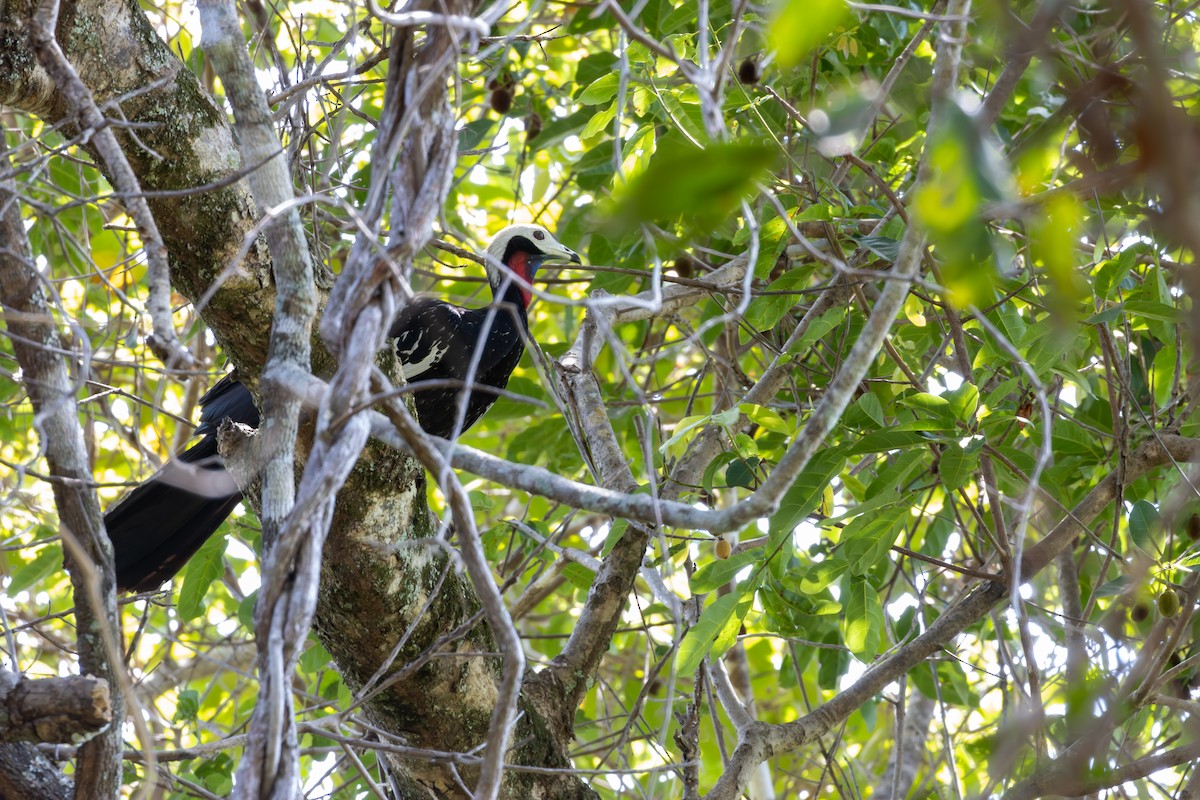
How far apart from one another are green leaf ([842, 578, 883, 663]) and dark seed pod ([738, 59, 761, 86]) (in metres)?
1.14

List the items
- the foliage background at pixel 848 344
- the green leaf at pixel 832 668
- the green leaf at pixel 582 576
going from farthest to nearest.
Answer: the green leaf at pixel 832 668 < the green leaf at pixel 582 576 < the foliage background at pixel 848 344

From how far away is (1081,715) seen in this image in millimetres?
897

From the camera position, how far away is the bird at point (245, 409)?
9.48 feet

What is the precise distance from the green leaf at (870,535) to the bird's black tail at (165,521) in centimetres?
148

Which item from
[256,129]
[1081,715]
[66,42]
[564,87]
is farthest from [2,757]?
[564,87]

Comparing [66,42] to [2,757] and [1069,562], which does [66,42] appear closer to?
[2,757]

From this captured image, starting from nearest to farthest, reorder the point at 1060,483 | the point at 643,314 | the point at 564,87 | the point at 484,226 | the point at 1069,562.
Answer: the point at 1060,483 < the point at 643,314 < the point at 1069,562 < the point at 564,87 < the point at 484,226

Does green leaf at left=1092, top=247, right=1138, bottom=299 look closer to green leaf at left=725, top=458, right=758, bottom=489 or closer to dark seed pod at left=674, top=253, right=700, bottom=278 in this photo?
green leaf at left=725, top=458, right=758, bottom=489

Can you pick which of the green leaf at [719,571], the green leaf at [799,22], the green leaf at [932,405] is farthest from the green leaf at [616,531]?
the green leaf at [799,22]

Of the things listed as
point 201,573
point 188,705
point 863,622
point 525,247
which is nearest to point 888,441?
point 863,622

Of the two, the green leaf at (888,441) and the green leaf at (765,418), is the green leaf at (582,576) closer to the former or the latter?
the green leaf at (765,418)

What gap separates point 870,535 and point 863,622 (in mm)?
220

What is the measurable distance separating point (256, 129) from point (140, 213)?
0.20m

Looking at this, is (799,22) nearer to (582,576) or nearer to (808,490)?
(808,490)
